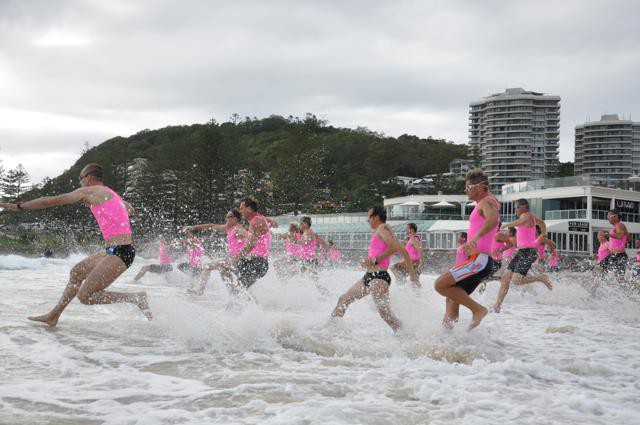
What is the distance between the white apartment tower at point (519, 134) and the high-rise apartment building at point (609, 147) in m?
5.99

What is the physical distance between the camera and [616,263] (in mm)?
12422

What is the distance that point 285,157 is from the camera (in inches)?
2613

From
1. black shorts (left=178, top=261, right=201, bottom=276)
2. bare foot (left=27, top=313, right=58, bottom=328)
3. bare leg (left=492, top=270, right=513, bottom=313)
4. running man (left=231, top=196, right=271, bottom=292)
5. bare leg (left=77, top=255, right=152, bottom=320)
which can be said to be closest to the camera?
bare leg (left=77, top=255, right=152, bottom=320)

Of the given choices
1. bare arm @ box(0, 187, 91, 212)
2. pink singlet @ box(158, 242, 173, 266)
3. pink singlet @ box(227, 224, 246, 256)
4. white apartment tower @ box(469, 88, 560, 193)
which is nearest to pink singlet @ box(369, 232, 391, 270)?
pink singlet @ box(227, 224, 246, 256)

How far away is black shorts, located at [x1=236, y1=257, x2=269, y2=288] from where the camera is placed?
840 cm

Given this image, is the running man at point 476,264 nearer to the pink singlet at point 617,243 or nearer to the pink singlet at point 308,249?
the pink singlet at point 308,249

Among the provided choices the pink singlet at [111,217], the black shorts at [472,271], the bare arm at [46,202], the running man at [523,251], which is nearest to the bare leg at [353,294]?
the black shorts at [472,271]

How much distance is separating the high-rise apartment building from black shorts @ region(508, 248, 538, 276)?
127 metres

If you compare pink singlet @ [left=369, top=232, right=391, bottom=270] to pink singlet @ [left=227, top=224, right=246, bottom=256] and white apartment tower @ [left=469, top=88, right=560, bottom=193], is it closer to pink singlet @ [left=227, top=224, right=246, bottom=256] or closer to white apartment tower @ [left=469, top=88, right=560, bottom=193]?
pink singlet @ [left=227, top=224, right=246, bottom=256]

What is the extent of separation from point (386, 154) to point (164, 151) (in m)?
40.6

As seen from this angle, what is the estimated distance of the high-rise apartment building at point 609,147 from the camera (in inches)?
4973

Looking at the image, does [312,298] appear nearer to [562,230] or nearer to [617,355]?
[617,355]

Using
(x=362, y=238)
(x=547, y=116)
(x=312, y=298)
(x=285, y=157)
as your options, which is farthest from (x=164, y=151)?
(x=547, y=116)

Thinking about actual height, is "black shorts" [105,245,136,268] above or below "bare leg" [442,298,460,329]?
above
